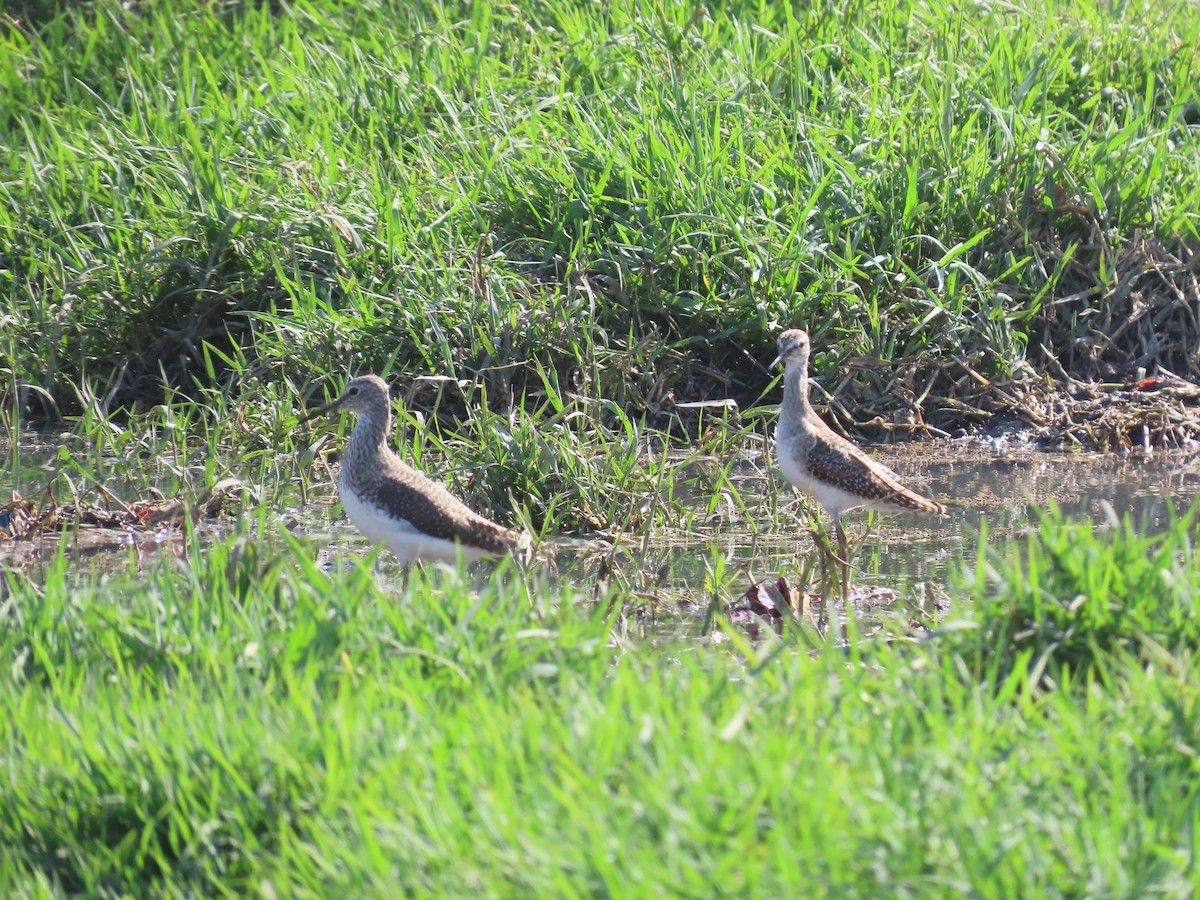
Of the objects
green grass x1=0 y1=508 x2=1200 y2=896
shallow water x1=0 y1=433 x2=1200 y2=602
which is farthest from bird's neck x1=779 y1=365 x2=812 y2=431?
green grass x1=0 y1=508 x2=1200 y2=896

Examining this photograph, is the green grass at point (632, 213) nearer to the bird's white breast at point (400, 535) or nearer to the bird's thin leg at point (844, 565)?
the bird's white breast at point (400, 535)

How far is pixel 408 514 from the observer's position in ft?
21.0

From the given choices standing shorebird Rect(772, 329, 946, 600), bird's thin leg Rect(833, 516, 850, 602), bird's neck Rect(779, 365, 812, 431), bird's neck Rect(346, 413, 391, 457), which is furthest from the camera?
bird's neck Rect(779, 365, 812, 431)

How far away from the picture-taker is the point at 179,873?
3.78 metres

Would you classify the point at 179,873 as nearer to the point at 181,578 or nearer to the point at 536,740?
the point at 536,740

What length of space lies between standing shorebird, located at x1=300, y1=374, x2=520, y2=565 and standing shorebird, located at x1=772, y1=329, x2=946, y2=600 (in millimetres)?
1462

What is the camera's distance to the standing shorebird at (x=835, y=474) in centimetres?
703

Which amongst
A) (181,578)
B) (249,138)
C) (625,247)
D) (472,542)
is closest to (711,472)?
(625,247)

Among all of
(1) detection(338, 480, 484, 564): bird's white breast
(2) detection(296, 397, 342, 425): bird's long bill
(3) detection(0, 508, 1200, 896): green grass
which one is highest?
(3) detection(0, 508, 1200, 896): green grass

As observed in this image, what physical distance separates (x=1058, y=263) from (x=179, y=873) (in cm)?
649

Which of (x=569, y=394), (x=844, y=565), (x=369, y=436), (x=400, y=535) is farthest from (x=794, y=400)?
(x=400, y=535)

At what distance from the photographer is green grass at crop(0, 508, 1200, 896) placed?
3.43 metres

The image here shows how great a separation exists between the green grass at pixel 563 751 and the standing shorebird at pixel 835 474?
219cm

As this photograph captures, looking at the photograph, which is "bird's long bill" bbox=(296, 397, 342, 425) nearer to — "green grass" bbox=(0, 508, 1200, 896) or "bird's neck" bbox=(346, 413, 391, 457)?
"bird's neck" bbox=(346, 413, 391, 457)
